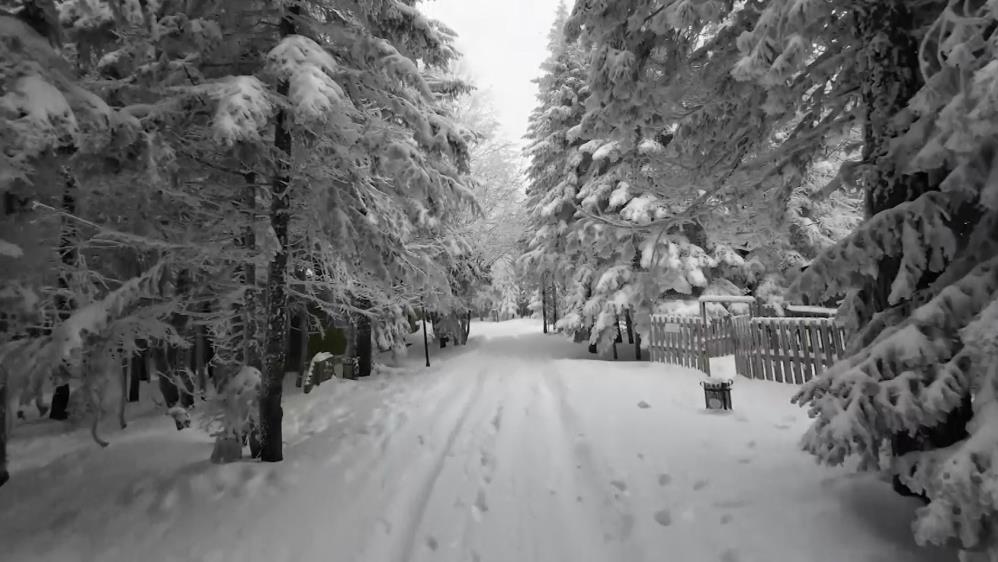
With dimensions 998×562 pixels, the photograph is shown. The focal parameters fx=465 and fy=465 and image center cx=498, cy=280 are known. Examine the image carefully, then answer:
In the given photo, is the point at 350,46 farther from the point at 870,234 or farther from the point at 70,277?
the point at 870,234

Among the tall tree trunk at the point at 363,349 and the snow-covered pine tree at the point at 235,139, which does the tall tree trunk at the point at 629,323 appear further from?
the snow-covered pine tree at the point at 235,139

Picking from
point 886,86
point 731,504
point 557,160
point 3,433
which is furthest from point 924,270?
point 557,160

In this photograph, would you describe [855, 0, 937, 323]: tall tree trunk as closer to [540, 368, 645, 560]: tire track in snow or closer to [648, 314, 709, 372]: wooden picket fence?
[540, 368, 645, 560]: tire track in snow

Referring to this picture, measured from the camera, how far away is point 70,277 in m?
7.20

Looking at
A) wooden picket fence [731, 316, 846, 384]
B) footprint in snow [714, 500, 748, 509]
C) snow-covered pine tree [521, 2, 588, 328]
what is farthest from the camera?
snow-covered pine tree [521, 2, 588, 328]

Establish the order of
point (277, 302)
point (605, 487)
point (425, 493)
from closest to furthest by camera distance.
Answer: point (605, 487) < point (425, 493) < point (277, 302)

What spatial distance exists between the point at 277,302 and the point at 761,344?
8.80 m

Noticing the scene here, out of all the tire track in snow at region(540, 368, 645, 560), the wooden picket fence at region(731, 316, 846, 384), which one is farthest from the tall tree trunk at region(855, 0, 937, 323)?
the wooden picket fence at region(731, 316, 846, 384)

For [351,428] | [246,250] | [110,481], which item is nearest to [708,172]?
[246,250]

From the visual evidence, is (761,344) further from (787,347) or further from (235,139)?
(235,139)

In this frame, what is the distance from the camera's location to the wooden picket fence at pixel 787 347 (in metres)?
8.09

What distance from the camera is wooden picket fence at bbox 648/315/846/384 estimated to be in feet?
26.8

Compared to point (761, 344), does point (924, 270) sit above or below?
above

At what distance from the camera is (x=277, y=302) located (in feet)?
21.2
